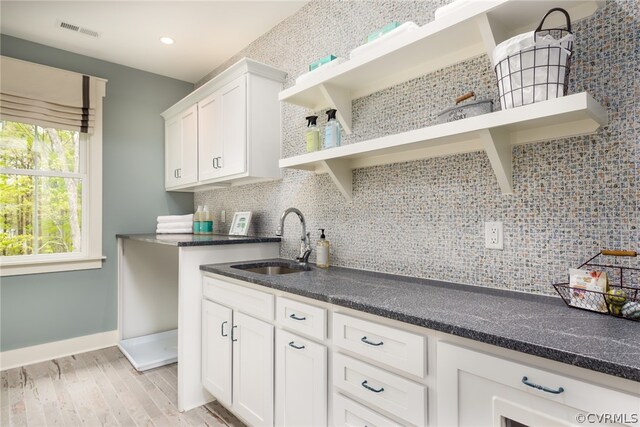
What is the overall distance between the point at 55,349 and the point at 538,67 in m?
3.83

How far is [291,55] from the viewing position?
260 cm

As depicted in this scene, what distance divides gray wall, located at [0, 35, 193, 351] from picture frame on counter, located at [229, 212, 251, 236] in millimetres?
1150

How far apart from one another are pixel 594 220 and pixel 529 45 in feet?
2.07

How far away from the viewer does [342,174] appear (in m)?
2.01

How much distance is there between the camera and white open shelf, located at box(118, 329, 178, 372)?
9.26 feet

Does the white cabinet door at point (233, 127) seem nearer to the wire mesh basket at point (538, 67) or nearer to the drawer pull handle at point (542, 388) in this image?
the wire mesh basket at point (538, 67)

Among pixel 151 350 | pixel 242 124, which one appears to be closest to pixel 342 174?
pixel 242 124

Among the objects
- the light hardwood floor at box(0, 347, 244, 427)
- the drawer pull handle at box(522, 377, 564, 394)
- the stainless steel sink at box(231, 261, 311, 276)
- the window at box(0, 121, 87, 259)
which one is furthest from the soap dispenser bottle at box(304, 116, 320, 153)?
the window at box(0, 121, 87, 259)

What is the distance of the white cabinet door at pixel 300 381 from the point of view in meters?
1.41

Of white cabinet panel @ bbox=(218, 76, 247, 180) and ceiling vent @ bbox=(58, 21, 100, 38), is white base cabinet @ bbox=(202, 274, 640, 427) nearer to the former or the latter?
white cabinet panel @ bbox=(218, 76, 247, 180)

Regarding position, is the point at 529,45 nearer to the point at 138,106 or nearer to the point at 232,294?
the point at 232,294
